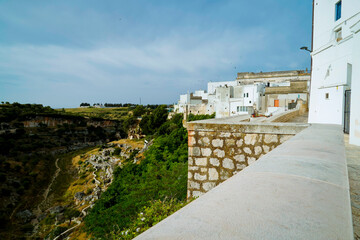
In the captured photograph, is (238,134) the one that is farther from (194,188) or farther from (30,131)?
(30,131)

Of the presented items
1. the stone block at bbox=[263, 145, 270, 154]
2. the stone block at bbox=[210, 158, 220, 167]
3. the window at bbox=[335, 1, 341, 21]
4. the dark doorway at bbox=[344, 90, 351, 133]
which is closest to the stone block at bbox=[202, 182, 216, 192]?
the stone block at bbox=[210, 158, 220, 167]

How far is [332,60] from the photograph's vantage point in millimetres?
8508

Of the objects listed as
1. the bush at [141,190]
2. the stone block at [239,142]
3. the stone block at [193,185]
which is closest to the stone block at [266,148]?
the stone block at [239,142]

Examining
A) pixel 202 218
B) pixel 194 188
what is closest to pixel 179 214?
pixel 202 218

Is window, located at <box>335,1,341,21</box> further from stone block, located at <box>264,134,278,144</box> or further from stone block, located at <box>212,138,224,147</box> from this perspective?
stone block, located at <box>212,138,224,147</box>

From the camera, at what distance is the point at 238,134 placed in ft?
13.6

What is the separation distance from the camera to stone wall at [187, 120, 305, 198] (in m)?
3.89

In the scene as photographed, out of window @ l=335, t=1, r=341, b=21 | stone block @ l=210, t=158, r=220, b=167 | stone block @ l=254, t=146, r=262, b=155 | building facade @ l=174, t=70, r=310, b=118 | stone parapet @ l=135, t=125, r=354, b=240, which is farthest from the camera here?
building facade @ l=174, t=70, r=310, b=118

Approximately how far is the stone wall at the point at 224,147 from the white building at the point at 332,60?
3.91 m

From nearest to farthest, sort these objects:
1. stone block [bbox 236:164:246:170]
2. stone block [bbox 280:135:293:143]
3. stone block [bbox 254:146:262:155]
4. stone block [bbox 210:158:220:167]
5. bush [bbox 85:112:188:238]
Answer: stone block [bbox 280:135:293:143], stone block [bbox 254:146:262:155], stone block [bbox 236:164:246:170], stone block [bbox 210:158:220:167], bush [bbox 85:112:188:238]

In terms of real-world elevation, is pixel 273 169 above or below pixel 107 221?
above

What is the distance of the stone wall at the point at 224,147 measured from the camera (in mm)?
3889

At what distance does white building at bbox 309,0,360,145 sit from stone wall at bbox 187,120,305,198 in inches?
154

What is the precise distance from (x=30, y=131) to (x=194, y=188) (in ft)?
171
